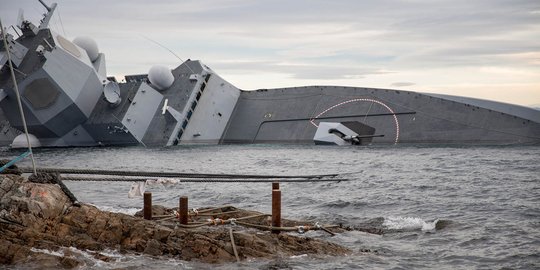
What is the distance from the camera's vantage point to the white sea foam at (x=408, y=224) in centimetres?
2100

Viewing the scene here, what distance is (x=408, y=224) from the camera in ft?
70.5

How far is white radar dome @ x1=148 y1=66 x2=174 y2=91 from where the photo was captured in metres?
63.8

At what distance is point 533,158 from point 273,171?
15.7 meters

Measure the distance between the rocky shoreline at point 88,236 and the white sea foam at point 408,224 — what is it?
5.44m

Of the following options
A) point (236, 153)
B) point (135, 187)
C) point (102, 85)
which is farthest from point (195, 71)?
point (135, 187)

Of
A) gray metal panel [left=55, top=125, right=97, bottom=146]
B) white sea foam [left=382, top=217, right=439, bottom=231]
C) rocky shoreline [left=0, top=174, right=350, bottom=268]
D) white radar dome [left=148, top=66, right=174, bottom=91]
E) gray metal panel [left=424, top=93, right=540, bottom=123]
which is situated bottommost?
gray metal panel [left=55, top=125, right=97, bottom=146]

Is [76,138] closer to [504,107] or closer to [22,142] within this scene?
[22,142]

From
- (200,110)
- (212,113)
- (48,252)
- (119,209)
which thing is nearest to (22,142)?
(200,110)

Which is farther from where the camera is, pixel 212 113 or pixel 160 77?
pixel 212 113

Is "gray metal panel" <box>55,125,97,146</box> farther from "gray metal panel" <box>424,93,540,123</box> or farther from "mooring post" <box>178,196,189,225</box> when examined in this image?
"mooring post" <box>178,196,189,225</box>

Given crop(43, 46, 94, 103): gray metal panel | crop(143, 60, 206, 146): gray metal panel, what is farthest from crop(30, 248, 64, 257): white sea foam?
crop(143, 60, 206, 146): gray metal panel

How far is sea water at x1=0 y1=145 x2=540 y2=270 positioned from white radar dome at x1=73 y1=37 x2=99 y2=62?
54.2 feet

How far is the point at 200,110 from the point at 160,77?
16.5 feet

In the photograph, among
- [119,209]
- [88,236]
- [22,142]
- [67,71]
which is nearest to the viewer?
[88,236]
